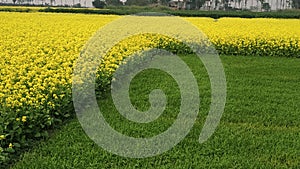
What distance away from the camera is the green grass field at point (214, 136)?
195 inches

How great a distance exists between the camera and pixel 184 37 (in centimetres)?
1397

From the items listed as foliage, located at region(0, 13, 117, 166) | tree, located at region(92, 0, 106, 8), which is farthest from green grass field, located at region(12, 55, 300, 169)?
tree, located at region(92, 0, 106, 8)

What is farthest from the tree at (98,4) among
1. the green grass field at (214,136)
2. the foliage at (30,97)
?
the foliage at (30,97)

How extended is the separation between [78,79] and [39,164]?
1.85m

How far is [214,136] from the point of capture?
5.79 m

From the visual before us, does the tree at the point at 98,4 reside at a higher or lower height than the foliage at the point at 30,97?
higher

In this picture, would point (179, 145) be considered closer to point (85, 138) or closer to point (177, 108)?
point (85, 138)

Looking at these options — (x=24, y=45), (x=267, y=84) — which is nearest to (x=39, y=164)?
(x=24, y=45)

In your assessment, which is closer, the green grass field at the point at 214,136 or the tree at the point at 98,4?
the green grass field at the point at 214,136

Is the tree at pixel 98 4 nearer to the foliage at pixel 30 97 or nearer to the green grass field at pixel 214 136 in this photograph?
the green grass field at pixel 214 136

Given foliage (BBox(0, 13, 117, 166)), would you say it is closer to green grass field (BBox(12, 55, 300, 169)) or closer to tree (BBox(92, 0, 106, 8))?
green grass field (BBox(12, 55, 300, 169))

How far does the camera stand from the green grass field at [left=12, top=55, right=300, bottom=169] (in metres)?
4.95

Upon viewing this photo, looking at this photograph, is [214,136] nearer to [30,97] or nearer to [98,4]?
[30,97]

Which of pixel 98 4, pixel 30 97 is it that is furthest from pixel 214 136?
pixel 98 4
